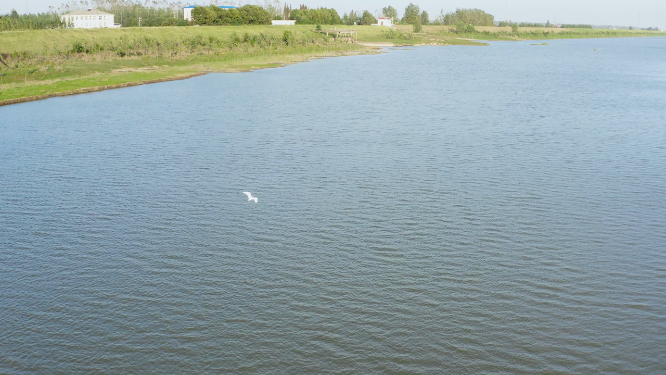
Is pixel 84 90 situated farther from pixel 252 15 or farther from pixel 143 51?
pixel 252 15

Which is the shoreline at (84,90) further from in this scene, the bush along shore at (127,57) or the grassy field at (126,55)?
the grassy field at (126,55)

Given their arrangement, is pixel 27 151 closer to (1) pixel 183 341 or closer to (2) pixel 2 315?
(2) pixel 2 315

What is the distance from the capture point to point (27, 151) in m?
35.1

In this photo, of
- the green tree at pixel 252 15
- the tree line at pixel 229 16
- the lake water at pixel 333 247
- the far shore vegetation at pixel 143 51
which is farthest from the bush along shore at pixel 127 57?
the lake water at pixel 333 247

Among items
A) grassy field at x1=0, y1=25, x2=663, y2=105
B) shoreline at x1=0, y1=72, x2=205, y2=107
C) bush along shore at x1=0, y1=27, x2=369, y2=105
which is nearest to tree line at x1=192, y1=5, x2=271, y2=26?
grassy field at x1=0, y1=25, x2=663, y2=105

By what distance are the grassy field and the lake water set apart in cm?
2601

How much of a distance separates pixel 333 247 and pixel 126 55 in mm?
75694

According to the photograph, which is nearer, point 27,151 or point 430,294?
point 430,294

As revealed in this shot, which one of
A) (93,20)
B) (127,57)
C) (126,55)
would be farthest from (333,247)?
(93,20)

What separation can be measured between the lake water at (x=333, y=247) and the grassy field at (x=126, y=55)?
2601 centimetres

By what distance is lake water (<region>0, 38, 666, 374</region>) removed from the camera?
49.6ft

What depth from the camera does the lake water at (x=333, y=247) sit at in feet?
49.6

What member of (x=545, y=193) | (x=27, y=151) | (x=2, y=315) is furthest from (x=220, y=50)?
(x=2, y=315)

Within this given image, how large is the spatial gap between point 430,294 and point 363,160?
1559 centimetres
